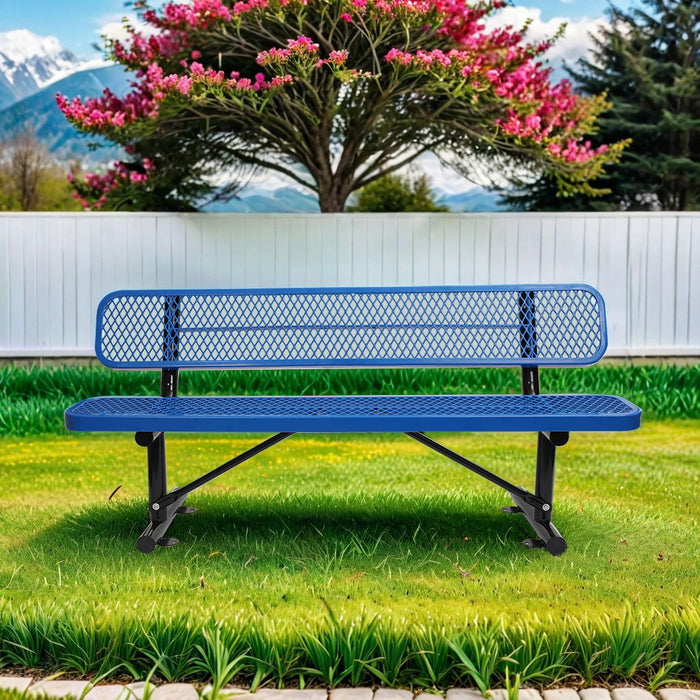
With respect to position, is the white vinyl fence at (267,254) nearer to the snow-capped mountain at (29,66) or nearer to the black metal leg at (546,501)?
the black metal leg at (546,501)

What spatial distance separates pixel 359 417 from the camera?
306 centimetres

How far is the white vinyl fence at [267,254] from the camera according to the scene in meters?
7.92

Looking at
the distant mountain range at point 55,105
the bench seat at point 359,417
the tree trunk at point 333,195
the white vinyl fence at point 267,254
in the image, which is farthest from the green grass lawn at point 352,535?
the distant mountain range at point 55,105

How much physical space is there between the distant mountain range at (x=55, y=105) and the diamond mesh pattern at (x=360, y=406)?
1548 centimetres

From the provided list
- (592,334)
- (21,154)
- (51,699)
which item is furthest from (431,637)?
(21,154)

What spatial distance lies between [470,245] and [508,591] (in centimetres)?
541

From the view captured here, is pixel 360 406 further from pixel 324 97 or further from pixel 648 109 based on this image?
pixel 648 109

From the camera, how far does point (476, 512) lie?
3.86 metres

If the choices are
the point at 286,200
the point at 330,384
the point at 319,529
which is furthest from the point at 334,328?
the point at 286,200

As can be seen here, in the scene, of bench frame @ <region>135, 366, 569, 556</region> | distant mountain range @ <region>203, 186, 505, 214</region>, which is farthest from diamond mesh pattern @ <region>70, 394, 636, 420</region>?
distant mountain range @ <region>203, 186, 505, 214</region>

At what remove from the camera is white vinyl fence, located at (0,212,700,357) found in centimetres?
792

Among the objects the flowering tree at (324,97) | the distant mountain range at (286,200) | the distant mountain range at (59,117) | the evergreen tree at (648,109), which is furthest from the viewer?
the distant mountain range at (286,200)

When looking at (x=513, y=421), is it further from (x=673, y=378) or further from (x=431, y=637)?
(x=673, y=378)

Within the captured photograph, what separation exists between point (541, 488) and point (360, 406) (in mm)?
763
